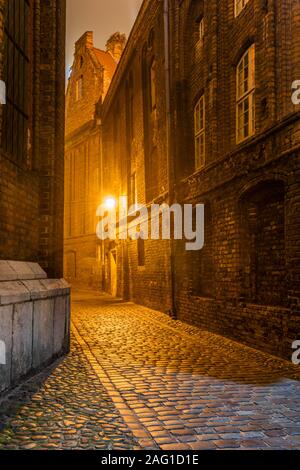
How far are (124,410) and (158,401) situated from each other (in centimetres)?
51

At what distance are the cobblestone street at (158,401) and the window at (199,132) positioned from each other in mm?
5633

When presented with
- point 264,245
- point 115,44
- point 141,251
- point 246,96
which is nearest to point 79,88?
point 115,44

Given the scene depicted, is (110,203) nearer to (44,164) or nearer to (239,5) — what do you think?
(239,5)

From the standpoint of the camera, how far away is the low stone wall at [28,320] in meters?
Result: 5.25

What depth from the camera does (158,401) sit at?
5062 millimetres

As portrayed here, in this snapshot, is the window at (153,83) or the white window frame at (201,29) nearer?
→ the white window frame at (201,29)

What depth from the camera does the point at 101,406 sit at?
15.9ft

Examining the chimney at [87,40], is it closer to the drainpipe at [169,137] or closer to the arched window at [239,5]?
the drainpipe at [169,137]

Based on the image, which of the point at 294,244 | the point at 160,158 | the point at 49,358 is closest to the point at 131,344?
the point at 49,358

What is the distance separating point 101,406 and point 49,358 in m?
2.33

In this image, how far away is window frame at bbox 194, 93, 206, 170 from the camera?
12.5 m

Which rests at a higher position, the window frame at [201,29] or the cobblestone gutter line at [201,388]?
the window frame at [201,29]

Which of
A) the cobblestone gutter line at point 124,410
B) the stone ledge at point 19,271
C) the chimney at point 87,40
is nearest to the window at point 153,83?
the stone ledge at point 19,271
